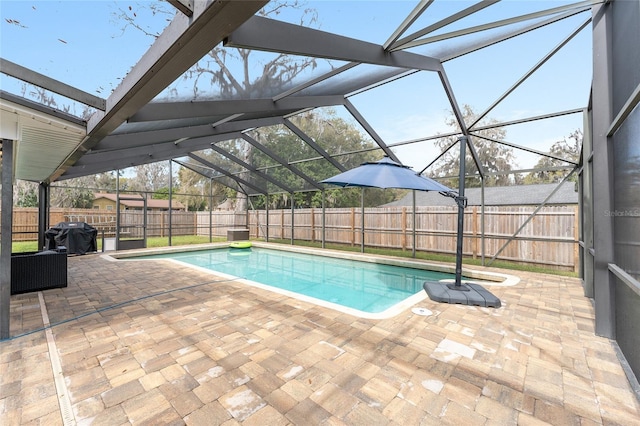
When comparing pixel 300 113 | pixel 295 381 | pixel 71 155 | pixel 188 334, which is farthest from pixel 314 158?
pixel 295 381

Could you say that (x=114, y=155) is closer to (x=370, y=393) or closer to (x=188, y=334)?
(x=188, y=334)

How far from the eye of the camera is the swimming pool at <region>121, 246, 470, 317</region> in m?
5.26

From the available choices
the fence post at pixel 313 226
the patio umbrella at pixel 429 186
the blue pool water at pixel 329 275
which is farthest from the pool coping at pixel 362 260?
the fence post at pixel 313 226

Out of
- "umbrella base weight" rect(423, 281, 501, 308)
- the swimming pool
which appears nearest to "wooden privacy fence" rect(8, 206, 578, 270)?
the swimming pool

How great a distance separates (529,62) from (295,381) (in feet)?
21.0

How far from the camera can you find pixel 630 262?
2.31m

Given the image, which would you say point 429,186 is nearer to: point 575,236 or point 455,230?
point 455,230

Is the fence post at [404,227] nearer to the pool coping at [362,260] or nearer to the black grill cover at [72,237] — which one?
the pool coping at [362,260]

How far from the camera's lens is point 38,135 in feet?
11.4

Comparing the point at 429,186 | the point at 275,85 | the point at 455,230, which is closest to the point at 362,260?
the point at 455,230

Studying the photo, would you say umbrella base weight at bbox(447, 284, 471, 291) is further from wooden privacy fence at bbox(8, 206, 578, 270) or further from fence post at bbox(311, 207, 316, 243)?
fence post at bbox(311, 207, 316, 243)

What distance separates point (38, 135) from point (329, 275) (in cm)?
611

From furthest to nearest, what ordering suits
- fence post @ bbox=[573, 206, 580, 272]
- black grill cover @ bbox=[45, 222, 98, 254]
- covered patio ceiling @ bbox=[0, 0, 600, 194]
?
black grill cover @ bbox=[45, 222, 98, 254], fence post @ bbox=[573, 206, 580, 272], covered patio ceiling @ bbox=[0, 0, 600, 194]

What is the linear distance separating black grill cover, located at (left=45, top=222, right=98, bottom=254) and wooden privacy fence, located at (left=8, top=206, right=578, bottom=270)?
0.54 metres
